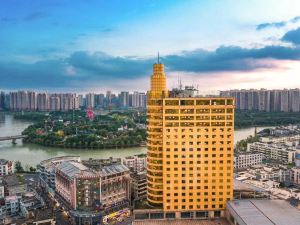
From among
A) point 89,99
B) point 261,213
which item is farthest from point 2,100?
point 261,213

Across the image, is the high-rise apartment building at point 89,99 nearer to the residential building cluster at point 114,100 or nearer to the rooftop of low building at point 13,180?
the residential building cluster at point 114,100

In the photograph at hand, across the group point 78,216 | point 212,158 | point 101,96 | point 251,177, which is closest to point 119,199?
point 78,216

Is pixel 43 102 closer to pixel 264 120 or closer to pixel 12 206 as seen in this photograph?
pixel 264 120

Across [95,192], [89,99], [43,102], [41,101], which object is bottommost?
[95,192]

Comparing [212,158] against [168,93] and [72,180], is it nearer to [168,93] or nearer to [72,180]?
[168,93]

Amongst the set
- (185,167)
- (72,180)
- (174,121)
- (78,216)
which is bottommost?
(78,216)

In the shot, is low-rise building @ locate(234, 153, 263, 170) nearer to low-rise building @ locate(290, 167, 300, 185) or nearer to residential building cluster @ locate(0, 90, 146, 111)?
low-rise building @ locate(290, 167, 300, 185)
